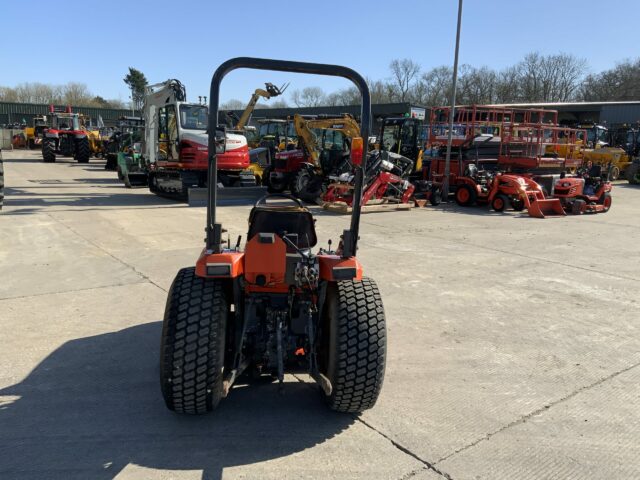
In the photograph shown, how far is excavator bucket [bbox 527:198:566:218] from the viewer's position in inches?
462

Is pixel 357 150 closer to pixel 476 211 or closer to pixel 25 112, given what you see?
pixel 476 211

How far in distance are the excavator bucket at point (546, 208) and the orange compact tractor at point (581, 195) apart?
0.59 meters

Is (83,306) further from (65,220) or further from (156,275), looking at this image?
(65,220)

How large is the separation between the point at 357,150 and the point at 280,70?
0.69 metres

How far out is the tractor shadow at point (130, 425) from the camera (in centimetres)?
255

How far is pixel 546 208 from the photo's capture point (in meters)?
12.1

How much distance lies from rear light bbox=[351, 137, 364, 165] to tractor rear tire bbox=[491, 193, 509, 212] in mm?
10470

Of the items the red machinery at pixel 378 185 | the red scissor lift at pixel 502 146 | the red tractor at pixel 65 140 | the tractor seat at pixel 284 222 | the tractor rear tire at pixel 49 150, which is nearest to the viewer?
the tractor seat at pixel 284 222

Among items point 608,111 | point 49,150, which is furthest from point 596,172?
point 608,111

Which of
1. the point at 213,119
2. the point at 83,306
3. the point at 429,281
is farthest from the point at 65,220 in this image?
the point at 213,119

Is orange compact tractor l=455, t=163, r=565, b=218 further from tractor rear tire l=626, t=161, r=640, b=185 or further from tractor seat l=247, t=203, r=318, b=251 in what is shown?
tractor rear tire l=626, t=161, r=640, b=185

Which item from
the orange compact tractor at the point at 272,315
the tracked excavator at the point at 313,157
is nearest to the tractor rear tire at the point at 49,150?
the tracked excavator at the point at 313,157

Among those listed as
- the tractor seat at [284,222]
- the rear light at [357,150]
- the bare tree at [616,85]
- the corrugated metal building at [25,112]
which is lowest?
the tractor seat at [284,222]

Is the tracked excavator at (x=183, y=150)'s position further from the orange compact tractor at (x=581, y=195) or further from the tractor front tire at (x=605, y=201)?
the tractor front tire at (x=605, y=201)
